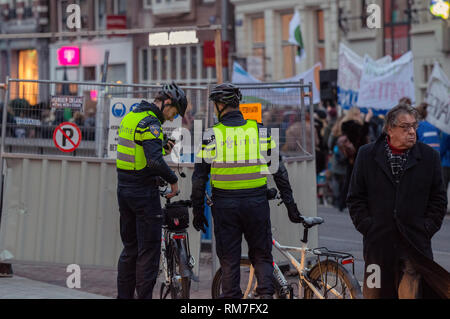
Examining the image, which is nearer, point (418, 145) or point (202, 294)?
point (418, 145)

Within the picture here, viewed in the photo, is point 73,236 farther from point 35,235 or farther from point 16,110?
point 16,110

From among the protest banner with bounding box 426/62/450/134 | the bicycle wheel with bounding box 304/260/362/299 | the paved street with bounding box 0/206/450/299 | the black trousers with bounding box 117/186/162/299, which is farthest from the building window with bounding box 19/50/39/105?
the bicycle wheel with bounding box 304/260/362/299

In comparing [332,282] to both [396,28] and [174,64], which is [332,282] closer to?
[396,28]

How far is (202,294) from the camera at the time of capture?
32.2 ft

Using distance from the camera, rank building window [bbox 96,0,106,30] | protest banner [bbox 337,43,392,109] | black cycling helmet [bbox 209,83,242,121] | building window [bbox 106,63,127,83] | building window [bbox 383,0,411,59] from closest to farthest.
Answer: black cycling helmet [bbox 209,83,242,121] → protest banner [bbox 337,43,392,109] → building window [bbox 383,0,411,59] → building window [bbox 106,63,127,83] → building window [bbox 96,0,106,30]

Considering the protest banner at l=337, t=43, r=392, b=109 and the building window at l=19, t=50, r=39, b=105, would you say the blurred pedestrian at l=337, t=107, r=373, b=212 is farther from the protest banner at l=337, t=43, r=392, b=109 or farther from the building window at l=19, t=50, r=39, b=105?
the building window at l=19, t=50, r=39, b=105

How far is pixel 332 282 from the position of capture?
764cm

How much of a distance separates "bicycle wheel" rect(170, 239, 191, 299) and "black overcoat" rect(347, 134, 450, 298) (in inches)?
82.7

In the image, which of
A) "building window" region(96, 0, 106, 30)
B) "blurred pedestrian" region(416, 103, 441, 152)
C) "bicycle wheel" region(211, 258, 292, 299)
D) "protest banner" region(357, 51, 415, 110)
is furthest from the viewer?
"building window" region(96, 0, 106, 30)

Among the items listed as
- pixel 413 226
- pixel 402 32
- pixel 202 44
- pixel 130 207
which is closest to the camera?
pixel 413 226

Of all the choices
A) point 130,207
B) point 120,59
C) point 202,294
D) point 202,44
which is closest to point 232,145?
point 130,207

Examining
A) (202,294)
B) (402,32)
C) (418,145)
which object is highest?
(402,32)

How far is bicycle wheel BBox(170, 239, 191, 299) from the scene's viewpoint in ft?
27.6

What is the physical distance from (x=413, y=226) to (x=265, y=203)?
1403mm
